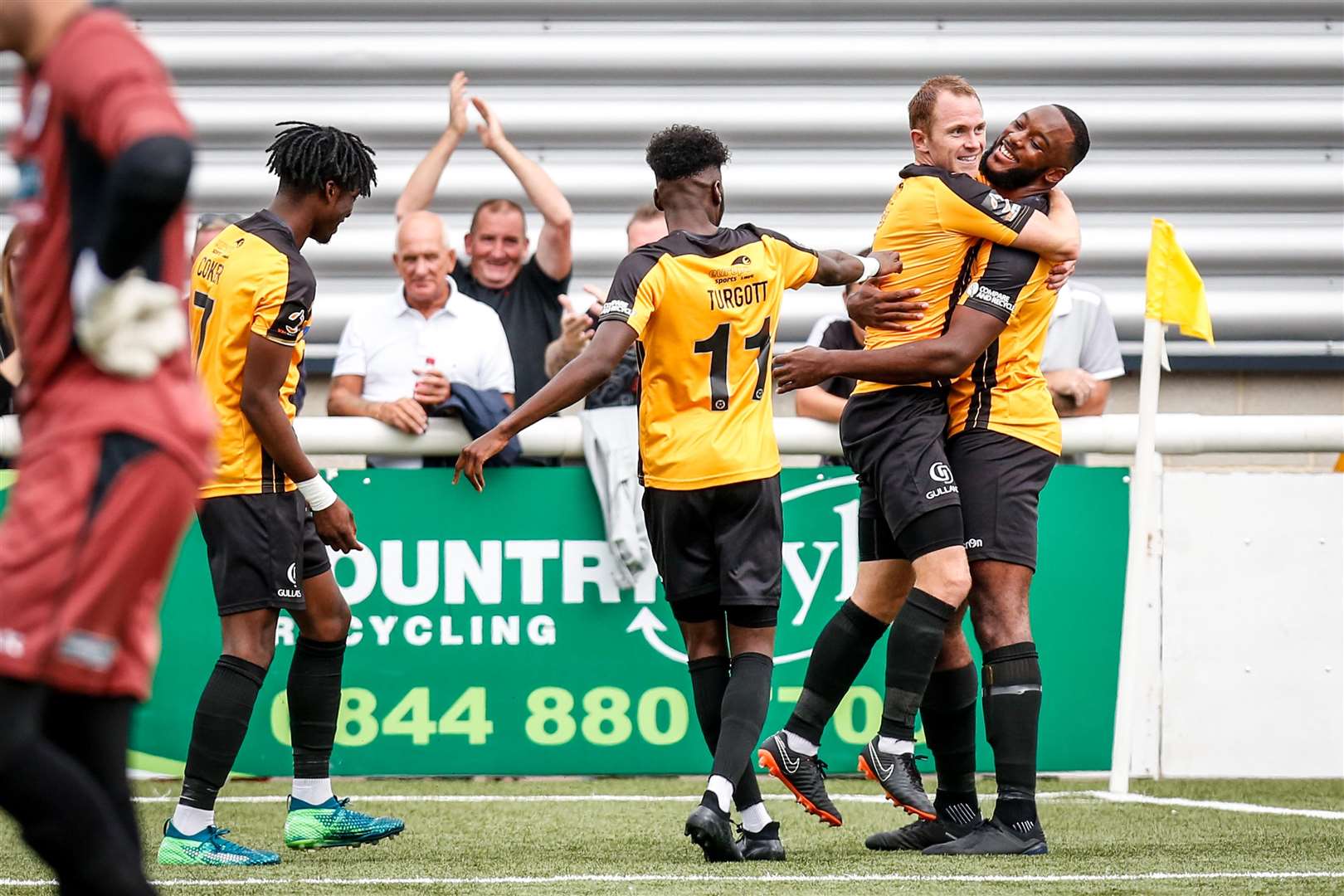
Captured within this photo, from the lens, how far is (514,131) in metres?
8.27

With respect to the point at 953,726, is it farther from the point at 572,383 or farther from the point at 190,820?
the point at 190,820

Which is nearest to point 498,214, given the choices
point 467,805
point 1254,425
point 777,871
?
point 467,805

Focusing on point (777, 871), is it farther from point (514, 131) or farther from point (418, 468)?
point (514, 131)

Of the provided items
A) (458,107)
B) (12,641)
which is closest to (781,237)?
(12,641)

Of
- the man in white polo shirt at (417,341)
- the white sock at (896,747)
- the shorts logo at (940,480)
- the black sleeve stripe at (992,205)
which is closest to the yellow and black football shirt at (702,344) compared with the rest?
the shorts logo at (940,480)

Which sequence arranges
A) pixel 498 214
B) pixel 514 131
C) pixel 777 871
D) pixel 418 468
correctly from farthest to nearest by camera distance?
pixel 514 131 → pixel 498 214 → pixel 418 468 → pixel 777 871

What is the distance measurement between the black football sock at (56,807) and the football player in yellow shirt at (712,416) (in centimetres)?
207

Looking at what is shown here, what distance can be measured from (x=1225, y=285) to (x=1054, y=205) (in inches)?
148

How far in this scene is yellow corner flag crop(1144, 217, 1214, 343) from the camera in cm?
620

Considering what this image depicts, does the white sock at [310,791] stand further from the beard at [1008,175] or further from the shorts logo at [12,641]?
the shorts logo at [12,641]

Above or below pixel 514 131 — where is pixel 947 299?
below

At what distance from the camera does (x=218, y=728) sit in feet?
15.2

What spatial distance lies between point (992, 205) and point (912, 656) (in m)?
1.17

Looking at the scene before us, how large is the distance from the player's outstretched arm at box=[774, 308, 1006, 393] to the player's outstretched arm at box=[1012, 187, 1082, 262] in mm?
214
